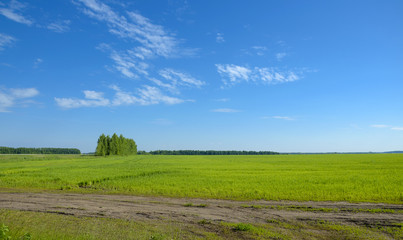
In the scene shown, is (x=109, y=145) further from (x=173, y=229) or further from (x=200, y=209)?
(x=173, y=229)

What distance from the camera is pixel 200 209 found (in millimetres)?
14922

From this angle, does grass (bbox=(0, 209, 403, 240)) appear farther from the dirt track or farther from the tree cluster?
the tree cluster

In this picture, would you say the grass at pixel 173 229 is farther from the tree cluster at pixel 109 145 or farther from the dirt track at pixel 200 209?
the tree cluster at pixel 109 145

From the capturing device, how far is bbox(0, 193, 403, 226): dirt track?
13070 mm

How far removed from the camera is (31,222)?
11.3 meters

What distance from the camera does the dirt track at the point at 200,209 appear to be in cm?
1307

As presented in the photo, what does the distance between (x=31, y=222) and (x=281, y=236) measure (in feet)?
37.9

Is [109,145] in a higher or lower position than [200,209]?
higher

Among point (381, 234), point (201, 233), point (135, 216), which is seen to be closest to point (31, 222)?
point (135, 216)

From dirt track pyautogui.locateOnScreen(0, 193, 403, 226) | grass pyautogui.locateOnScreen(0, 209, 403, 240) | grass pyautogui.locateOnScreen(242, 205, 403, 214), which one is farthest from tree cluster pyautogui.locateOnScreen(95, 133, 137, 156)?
grass pyautogui.locateOnScreen(242, 205, 403, 214)

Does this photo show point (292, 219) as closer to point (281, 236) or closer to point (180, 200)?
point (281, 236)

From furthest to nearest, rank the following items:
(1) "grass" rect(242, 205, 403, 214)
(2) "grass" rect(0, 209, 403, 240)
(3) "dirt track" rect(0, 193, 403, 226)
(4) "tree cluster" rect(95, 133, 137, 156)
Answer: (4) "tree cluster" rect(95, 133, 137, 156) < (1) "grass" rect(242, 205, 403, 214) < (3) "dirt track" rect(0, 193, 403, 226) < (2) "grass" rect(0, 209, 403, 240)

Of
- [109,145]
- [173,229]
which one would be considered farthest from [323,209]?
[109,145]

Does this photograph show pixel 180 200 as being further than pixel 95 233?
Yes
